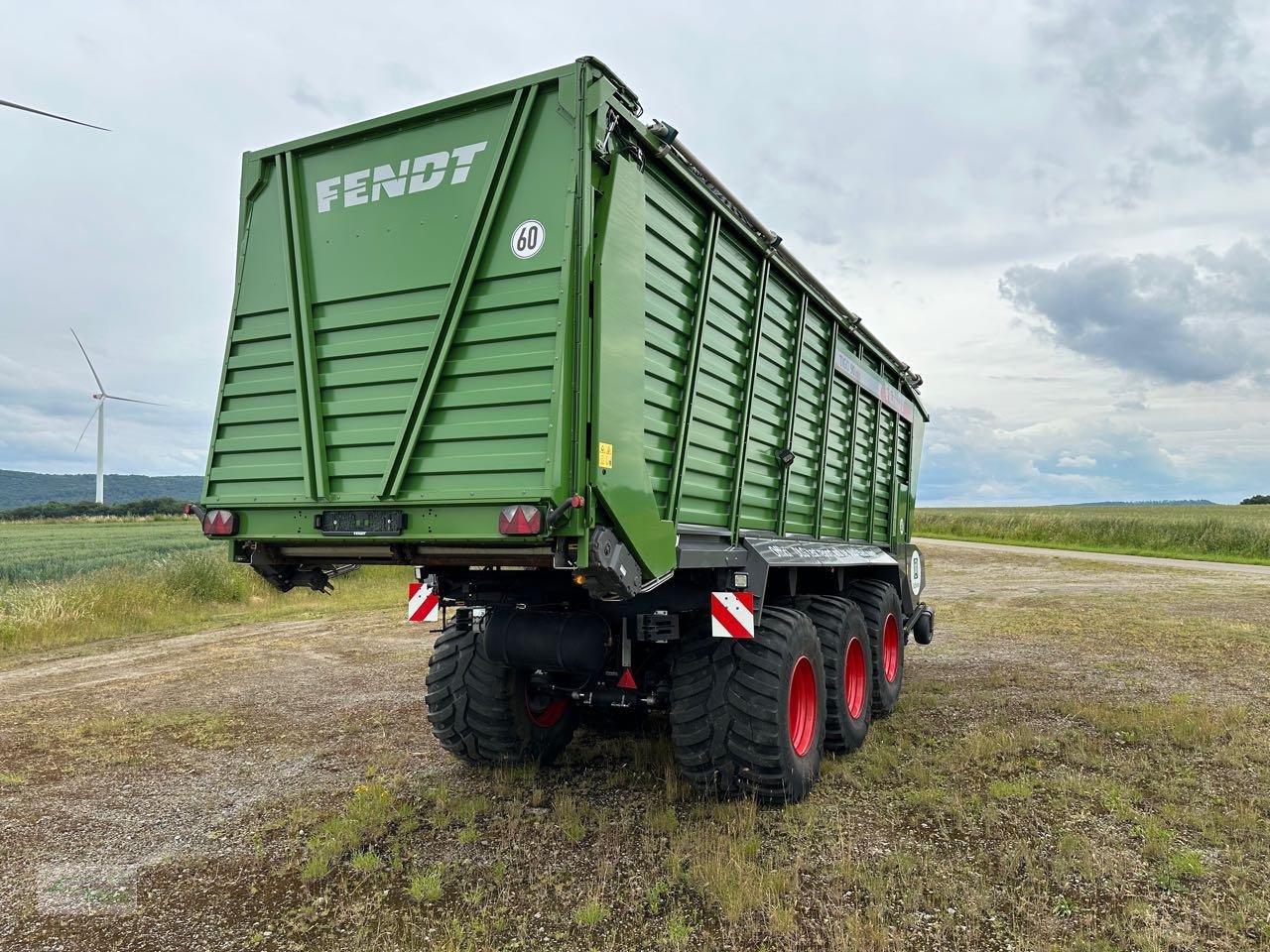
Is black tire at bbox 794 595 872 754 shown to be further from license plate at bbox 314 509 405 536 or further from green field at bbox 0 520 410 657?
green field at bbox 0 520 410 657

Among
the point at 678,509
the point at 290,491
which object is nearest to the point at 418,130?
the point at 290,491

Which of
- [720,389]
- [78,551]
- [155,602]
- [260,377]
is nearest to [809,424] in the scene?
[720,389]

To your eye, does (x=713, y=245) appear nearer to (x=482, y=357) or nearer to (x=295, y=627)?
(x=482, y=357)

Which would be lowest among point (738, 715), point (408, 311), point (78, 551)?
point (78, 551)

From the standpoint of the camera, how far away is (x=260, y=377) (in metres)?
4.76

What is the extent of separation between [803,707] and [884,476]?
12.4ft

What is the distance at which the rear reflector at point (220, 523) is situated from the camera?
15.2 ft

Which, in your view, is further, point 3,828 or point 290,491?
point 3,828

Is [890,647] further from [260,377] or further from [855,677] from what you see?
[260,377]

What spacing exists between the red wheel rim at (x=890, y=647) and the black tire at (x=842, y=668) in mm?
774

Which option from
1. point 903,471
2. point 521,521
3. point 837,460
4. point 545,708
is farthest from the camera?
point 903,471

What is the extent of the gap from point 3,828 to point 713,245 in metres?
5.34

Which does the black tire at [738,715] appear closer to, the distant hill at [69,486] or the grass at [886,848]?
the grass at [886,848]

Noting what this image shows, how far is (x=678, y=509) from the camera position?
451cm
